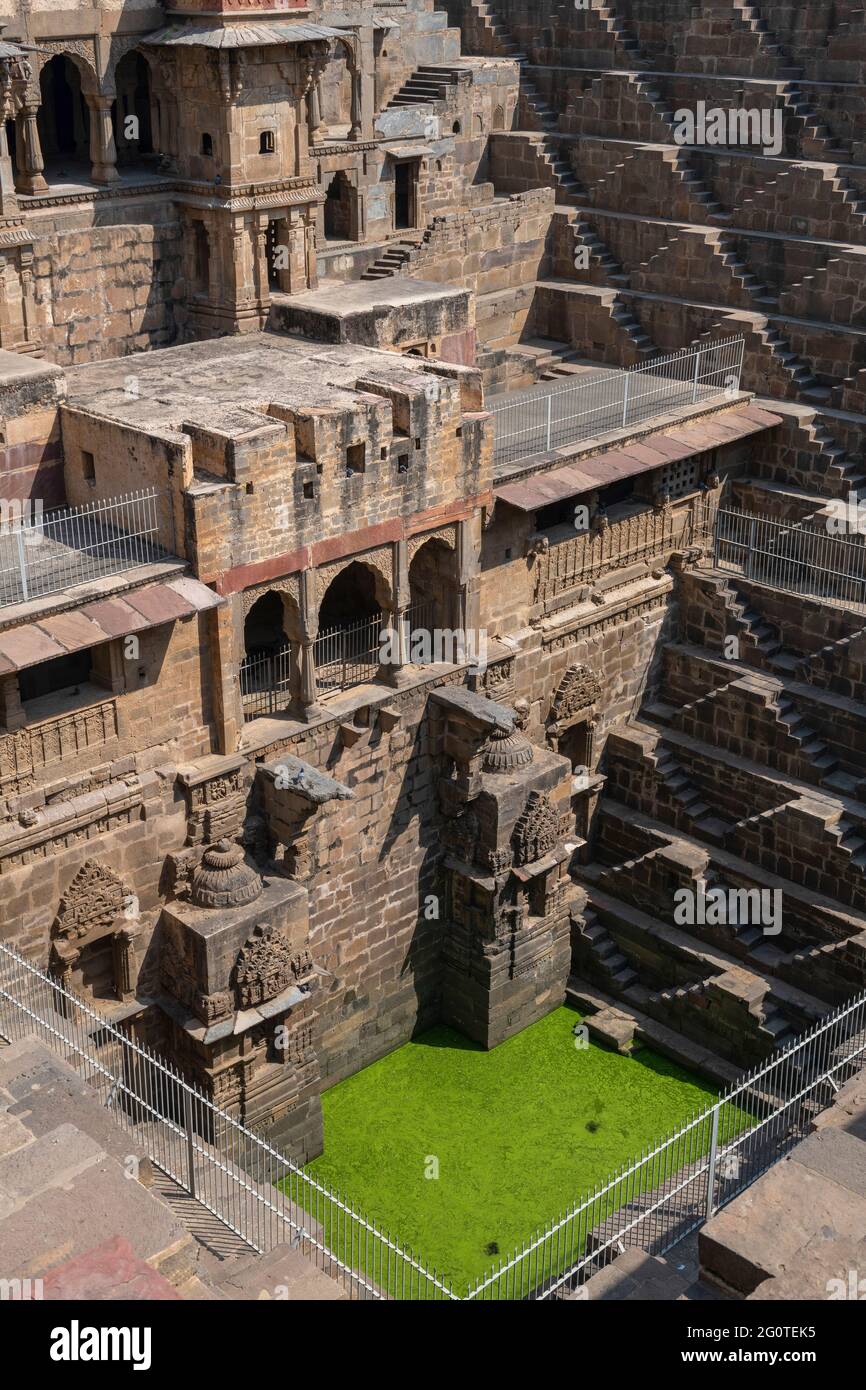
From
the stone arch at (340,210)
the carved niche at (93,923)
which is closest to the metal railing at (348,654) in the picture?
the carved niche at (93,923)

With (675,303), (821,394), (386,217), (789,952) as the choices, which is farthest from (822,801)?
(386,217)

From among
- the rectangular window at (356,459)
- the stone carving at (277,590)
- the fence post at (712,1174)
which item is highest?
the rectangular window at (356,459)

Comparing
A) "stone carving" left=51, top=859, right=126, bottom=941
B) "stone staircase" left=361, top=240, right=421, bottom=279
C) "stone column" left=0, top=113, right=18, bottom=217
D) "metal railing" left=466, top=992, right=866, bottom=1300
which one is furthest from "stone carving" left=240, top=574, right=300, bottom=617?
"stone staircase" left=361, top=240, right=421, bottom=279

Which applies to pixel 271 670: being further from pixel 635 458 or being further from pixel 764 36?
pixel 764 36

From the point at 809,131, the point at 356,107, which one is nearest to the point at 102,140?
the point at 356,107

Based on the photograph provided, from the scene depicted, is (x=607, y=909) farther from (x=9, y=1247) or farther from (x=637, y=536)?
(x=9, y=1247)

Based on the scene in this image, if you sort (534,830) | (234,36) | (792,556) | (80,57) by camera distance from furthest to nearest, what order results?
(792,556) → (80,57) → (534,830) → (234,36)

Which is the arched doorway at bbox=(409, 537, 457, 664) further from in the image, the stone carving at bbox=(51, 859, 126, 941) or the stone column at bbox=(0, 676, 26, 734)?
the stone column at bbox=(0, 676, 26, 734)

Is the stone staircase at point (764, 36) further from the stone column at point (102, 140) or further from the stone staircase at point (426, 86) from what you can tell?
the stone column at point (102, 140)
